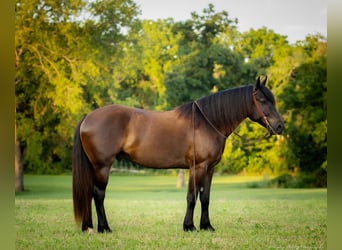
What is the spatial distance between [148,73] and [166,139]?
1027 centimetres

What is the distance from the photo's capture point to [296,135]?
18141mm

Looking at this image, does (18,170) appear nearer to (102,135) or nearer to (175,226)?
(175,226)

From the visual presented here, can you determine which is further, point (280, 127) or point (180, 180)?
point (180, 180)

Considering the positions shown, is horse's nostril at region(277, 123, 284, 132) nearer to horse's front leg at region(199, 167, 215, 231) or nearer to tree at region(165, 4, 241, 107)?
horse's front leg at region(199, 167, 215, 231)

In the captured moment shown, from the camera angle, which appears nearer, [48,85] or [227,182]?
[48,85]

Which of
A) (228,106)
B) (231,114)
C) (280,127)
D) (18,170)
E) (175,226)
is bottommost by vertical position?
(175,226)

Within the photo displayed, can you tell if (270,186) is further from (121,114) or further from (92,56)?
(121,114)

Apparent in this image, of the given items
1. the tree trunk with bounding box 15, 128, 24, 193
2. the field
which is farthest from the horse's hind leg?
the tree trunk with bounding box 15, 128, 24, 193

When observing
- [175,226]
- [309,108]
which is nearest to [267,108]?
[175,226]

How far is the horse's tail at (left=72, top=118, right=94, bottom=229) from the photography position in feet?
23.9

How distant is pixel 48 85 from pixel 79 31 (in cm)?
214

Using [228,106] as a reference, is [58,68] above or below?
above

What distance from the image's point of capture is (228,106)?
7.66m

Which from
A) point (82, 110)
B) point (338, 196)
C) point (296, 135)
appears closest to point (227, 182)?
point (296, 135)
